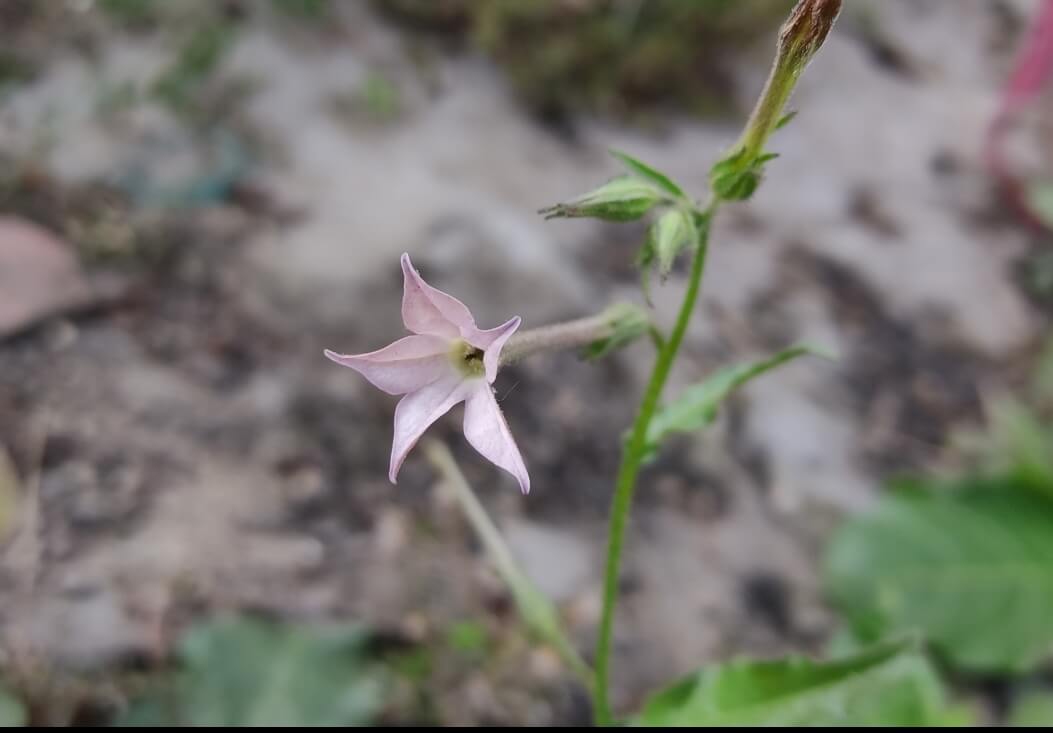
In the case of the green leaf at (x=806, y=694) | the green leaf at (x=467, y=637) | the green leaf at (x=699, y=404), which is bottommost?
the green leaf at (x=806, y=694)

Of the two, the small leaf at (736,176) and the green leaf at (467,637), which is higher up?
the small leaf at (736,176)

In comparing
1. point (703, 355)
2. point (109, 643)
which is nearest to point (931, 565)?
point (703, 355)

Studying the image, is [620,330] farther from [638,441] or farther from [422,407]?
[422,407]

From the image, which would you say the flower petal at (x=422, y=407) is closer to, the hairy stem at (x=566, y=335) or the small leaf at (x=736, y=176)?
the hairy stem at (x=566, y=335)

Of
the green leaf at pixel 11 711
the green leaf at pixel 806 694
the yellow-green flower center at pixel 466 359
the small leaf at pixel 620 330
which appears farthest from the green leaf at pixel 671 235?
the green leaf at pixel 11 711

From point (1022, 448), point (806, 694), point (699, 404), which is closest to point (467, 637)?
point (806, 694)

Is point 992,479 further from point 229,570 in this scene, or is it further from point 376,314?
point 229,570
